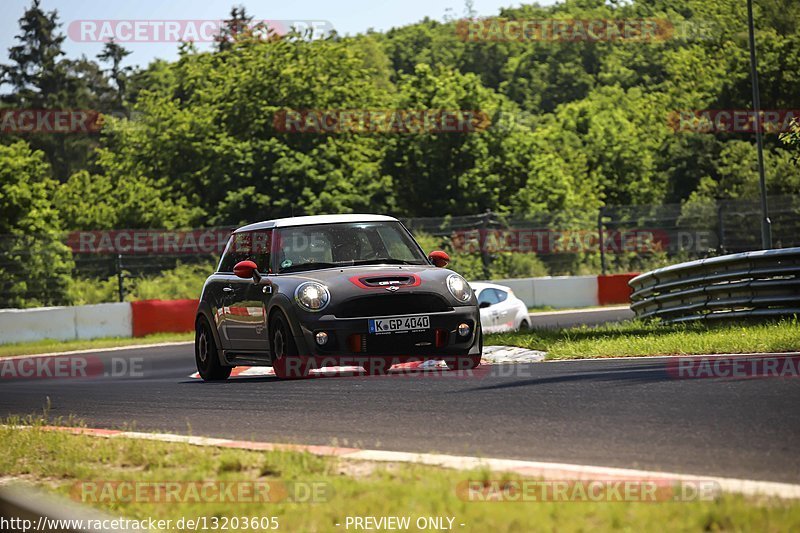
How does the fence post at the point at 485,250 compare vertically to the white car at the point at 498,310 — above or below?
above

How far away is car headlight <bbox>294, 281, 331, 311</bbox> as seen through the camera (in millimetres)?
11336

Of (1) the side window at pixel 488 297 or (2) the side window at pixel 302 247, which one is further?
(1) the side window at pixel 488 297

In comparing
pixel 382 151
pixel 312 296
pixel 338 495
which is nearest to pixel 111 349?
pixel 312 296

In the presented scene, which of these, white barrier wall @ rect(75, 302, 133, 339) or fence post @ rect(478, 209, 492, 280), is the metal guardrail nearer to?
fence post @ rect(478, 209, 492, 280)

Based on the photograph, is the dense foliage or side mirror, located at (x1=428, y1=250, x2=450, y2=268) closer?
side mirror, located at (x1=428, y1=250, x2=450, y2=268)

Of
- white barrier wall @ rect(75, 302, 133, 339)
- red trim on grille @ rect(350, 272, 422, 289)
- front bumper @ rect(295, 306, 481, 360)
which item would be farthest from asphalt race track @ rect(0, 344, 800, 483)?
white barrier wall @ rect(75, 302, 133, 339)

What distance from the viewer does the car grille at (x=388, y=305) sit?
37.4ft

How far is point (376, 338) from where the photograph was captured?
11406 mm

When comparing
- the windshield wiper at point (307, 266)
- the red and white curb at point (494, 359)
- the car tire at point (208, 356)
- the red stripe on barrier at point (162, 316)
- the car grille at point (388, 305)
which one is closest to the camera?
the car grille at point (388, 305)

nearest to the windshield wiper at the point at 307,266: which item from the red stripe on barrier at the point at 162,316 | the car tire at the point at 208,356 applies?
the car tire at the point at 208,356

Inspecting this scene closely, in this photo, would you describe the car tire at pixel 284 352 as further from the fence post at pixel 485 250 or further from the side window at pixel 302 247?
the fence post at pixel 485 250

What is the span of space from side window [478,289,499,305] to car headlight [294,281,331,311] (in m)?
10.4

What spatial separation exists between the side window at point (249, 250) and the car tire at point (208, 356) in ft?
2.19

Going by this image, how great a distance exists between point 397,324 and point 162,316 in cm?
1922
